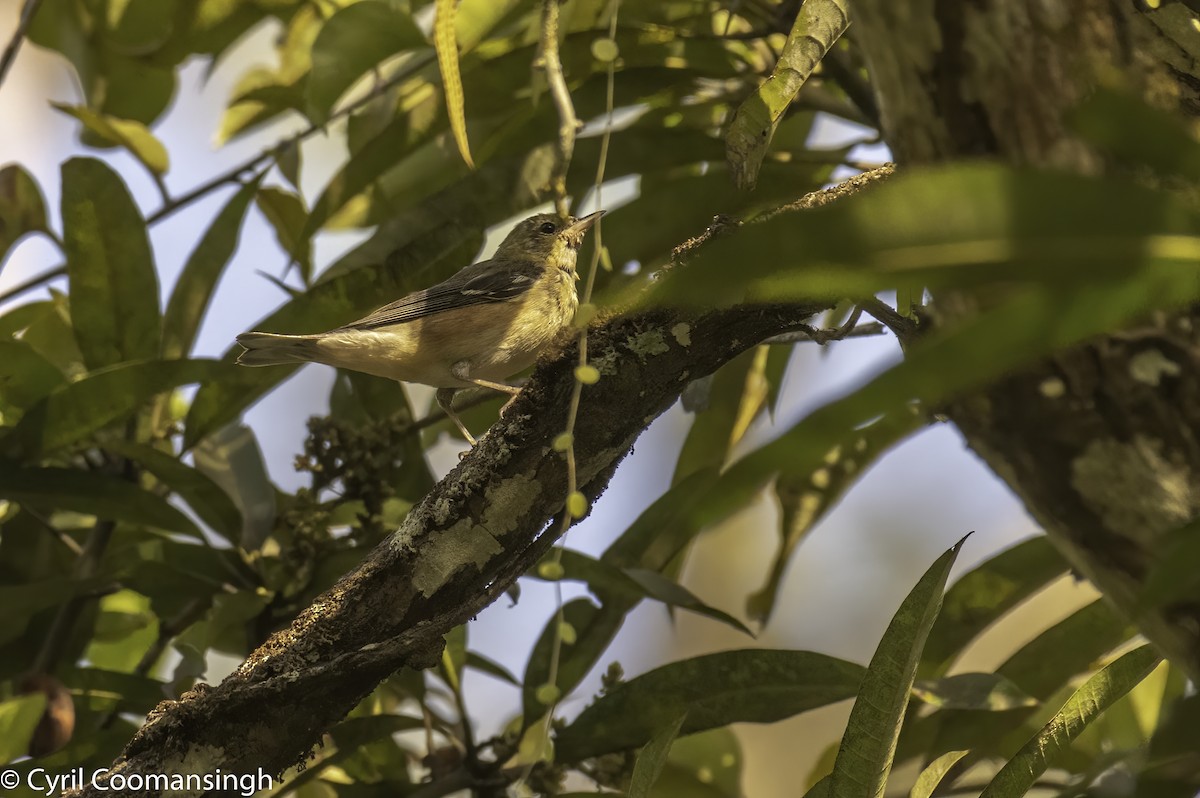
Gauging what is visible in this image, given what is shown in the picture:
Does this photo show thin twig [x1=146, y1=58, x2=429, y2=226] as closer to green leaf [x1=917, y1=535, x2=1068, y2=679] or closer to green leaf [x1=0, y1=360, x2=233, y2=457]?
green leaf [x1=0, y1=360, x2=233, y2=457]

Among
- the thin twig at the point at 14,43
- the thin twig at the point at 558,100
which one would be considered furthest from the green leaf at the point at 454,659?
the thin twig at the point at 14,43

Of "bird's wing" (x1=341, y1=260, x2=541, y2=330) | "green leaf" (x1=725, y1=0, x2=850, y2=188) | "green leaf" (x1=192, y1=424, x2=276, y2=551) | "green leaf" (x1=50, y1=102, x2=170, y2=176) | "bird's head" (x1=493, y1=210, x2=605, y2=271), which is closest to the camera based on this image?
"green leaf" (x1=725, y1=0, x2=850, y2=188)

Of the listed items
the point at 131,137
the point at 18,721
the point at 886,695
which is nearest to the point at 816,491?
the point at 886,695

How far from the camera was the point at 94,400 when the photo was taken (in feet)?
9.96

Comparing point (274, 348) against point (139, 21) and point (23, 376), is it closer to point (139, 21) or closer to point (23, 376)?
point (23, 376)

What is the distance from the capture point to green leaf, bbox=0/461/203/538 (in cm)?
301

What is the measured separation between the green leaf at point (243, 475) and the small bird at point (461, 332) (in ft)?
0.86

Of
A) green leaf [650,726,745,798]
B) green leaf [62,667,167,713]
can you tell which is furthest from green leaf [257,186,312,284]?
green leaf [650,726,745,798]

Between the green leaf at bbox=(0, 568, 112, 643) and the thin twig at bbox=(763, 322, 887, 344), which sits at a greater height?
the green leaf at bbox=(0, 568, 112, 643)

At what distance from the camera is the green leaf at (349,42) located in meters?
2.97

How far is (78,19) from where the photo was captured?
3.75 metres

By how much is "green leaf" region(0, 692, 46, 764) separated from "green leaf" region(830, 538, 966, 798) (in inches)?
→ 77.6

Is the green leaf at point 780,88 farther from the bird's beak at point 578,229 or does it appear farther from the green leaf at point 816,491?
the bird's beak at point 578,229

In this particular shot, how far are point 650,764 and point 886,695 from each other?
512 millimetres
